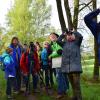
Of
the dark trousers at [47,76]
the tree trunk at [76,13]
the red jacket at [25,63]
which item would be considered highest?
the tree trunk at [76,13]

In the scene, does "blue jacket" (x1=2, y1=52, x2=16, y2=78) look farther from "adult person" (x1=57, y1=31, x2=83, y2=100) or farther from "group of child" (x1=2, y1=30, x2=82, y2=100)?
"adult person" (x1=57, y1=31, x2=83, y2=100)

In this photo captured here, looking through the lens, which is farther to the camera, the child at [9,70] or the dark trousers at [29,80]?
the dark trousers at [29,80]

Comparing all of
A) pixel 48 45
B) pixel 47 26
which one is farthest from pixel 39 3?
pixel 48 45

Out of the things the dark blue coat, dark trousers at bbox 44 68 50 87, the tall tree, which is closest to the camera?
the dark blue coat

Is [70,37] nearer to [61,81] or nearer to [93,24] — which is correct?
[61,81]

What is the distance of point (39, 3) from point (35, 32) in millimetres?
5538

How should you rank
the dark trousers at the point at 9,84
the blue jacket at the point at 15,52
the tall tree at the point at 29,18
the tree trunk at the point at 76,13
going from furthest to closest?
the tall tree at the point at 29,18, the tree trunk at the point at 76,13, the blue jacket at the point at 15,52, the dark trousers at the point at 9,84

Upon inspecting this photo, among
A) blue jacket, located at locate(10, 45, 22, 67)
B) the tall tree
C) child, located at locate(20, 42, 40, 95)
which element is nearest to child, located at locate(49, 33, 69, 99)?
child, located at locate(20, 42, 40, 95)

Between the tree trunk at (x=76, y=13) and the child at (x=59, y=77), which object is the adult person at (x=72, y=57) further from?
the tree trunk at (x=76, y=13)

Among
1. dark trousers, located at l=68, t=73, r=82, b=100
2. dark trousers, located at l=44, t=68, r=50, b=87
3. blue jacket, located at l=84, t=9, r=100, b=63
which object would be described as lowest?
dark trousers, located at l=68, t=73, r=82, b=100

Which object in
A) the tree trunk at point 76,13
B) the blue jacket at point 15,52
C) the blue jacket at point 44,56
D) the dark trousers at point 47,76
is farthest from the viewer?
the tree trunk at point 76,13

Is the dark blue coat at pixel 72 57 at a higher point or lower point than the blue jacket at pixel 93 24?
lower

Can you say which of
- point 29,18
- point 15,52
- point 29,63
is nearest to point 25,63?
point 29,63

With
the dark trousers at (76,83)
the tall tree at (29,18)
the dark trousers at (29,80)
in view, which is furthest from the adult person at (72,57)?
the tall tree at (29,18)
